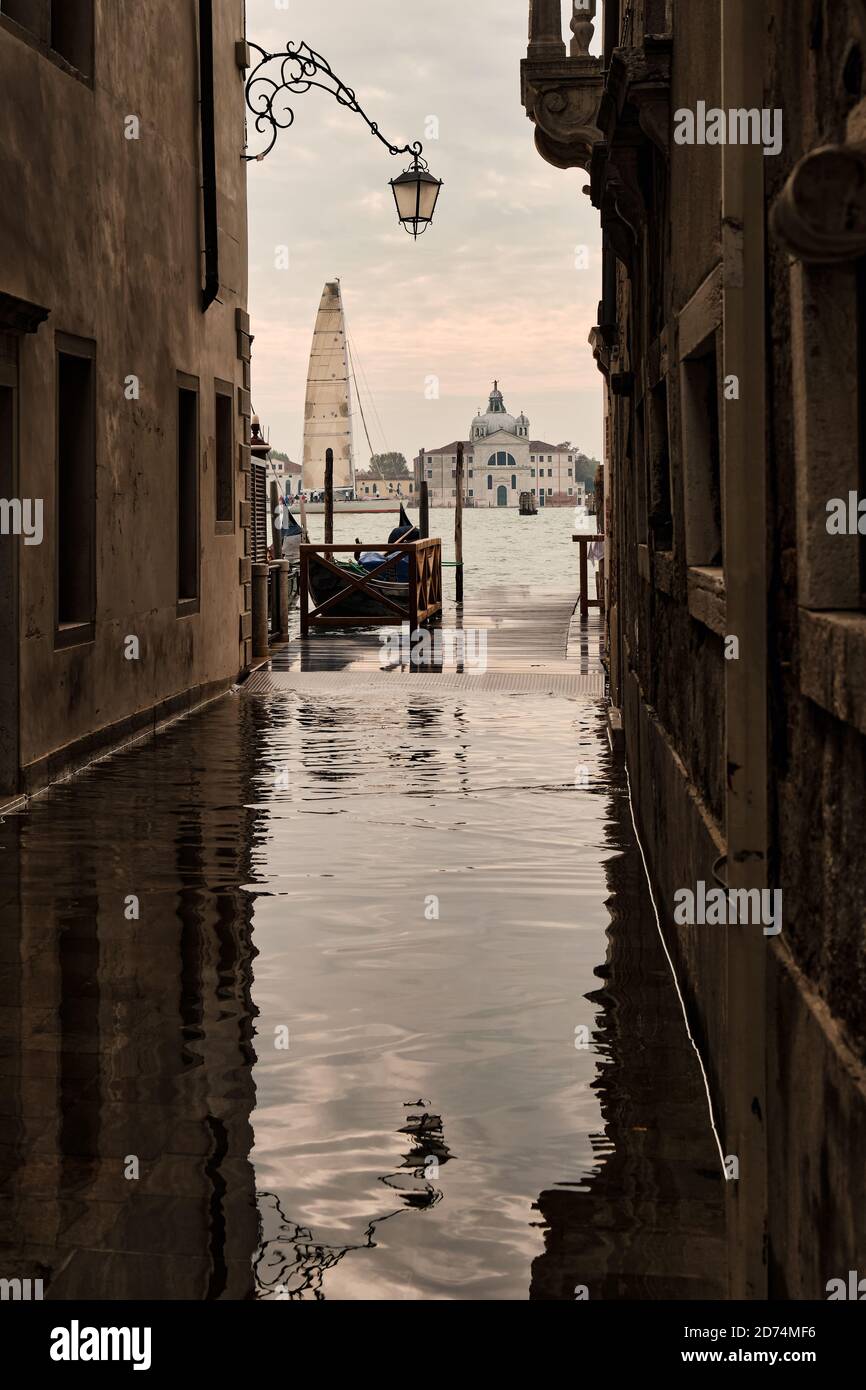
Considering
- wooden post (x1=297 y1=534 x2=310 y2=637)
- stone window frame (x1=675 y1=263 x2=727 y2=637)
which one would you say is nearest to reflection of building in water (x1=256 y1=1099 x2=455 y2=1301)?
stone window frame (x1=675 y1=263 x2=727 y2=637)

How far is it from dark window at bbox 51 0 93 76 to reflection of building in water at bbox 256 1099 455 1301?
29.6ft

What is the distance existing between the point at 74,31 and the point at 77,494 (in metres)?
2.90

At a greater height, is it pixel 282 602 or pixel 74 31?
pixel 74 31

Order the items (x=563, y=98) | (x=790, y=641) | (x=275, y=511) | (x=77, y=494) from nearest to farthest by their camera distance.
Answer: (x=790, y=641) < (x=77, y=494) < (x=563, y=98) < (x=275, y=511)

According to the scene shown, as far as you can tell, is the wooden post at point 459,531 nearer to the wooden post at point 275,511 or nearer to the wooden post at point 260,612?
the wooden post at point 275,511

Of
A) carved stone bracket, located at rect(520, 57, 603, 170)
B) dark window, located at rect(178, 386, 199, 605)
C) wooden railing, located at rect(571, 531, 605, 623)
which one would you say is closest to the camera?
carved stone bracket, located at rect(520, 57, 603, 170)

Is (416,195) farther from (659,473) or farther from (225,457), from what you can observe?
(659,473)

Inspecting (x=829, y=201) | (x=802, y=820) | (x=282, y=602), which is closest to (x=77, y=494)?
(x=802, y=820)

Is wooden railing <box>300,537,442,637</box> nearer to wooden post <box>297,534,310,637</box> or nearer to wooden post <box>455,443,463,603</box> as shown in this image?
wooden post <box>297,534,310,637</box>

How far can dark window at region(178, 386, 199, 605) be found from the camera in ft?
51.9

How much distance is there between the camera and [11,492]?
1010 centimetres

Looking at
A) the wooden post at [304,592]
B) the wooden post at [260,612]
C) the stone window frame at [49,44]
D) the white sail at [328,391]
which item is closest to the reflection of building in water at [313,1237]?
the stone window frame at [49,44]

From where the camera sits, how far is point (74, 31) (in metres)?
12.0
